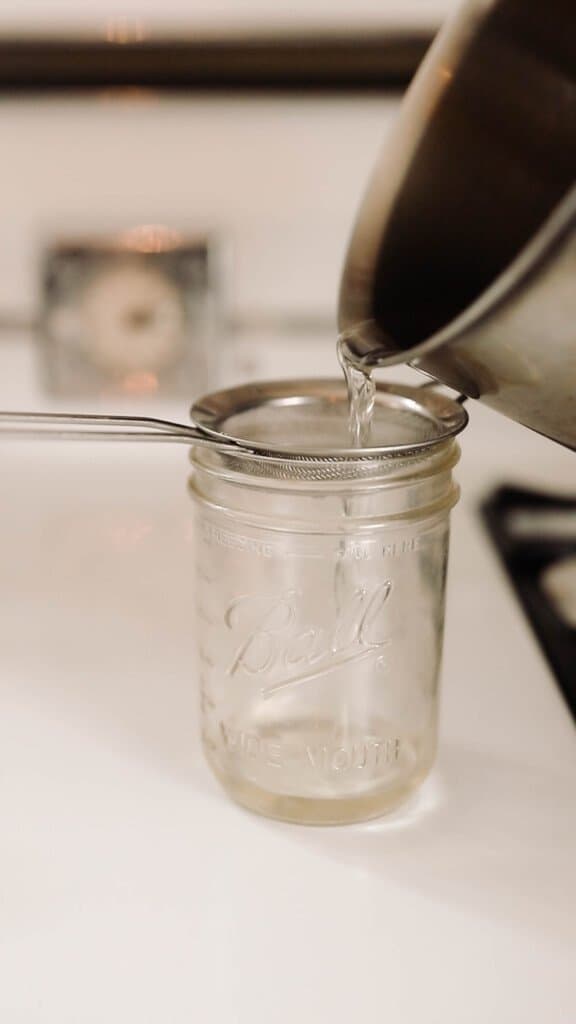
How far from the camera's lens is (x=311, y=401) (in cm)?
54

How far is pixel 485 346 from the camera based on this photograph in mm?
367

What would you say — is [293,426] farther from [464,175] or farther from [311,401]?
[464,175]

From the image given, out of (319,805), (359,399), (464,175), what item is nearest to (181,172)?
(464,175)

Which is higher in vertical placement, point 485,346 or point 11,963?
point 485,346

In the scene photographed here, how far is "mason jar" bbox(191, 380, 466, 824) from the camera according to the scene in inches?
18.2

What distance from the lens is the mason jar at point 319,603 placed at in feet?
1.52

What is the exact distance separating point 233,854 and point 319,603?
0.45 ft

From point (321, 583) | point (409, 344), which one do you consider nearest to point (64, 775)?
point (321, 583)

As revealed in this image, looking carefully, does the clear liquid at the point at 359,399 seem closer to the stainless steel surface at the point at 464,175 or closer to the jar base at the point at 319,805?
the stainless steel surface at the point at 464,175

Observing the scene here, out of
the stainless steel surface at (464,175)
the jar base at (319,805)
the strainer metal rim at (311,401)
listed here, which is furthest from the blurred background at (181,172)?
the jar base at (319,805)

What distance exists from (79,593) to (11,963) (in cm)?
33

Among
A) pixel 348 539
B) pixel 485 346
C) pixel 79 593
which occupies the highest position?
pixel 485 346

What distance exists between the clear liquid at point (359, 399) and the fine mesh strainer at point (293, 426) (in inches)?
0.5

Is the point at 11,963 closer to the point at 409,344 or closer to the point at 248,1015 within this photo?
the point at 248,1015
